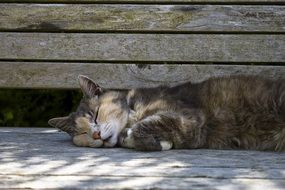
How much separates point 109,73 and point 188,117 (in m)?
1.07

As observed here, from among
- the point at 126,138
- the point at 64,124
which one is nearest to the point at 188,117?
the point at 126,138

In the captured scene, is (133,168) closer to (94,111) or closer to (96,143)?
(96,143)

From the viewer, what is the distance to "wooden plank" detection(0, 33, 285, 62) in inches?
175

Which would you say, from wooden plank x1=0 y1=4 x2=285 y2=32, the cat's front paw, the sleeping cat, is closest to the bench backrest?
wooden plank x1=0 y1=4 x2=285 y2=32

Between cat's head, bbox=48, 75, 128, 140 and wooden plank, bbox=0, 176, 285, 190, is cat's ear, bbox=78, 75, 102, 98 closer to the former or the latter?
cat's head, bbox=48, 75, 128, 140

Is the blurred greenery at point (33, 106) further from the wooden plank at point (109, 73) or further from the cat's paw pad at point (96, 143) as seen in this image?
the cat's paw pad at point (96, 143)

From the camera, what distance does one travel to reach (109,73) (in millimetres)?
4551

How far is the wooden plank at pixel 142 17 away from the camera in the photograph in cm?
443

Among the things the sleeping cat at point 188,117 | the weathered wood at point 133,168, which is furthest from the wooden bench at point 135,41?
the weathered wood at point 133,168

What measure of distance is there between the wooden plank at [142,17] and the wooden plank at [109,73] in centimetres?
30

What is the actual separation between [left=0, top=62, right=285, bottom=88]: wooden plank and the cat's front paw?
0.85 meters

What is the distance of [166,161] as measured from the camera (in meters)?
3.14

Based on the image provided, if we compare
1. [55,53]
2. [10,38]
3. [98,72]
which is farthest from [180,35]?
[10,38]

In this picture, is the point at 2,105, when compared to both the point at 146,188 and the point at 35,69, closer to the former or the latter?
the point at 35,69
